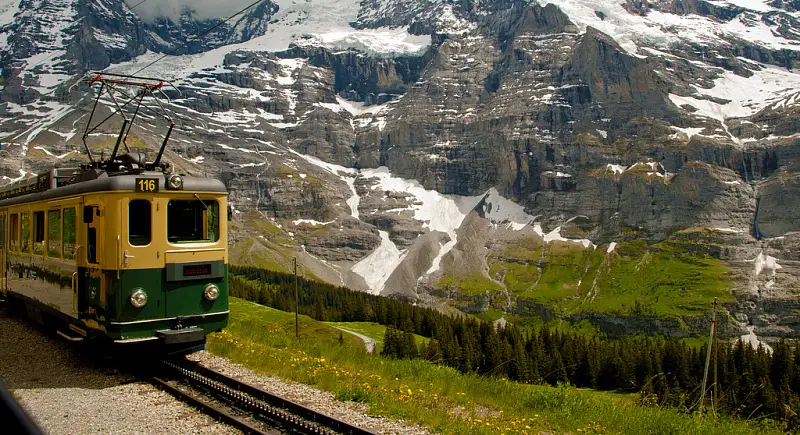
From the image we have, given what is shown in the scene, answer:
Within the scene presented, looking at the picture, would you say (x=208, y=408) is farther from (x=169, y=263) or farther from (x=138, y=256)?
(x=138, y=256)

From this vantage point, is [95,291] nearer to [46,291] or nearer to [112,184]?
[112,184]

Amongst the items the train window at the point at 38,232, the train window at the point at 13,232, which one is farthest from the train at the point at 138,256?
the train window at the point at 13,232

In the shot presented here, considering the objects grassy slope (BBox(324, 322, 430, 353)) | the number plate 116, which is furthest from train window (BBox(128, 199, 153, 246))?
grassy slope (BBox(324, 322, 430, 353))

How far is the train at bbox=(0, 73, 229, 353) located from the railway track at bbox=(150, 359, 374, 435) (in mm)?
978

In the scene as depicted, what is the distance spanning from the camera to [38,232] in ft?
67.1

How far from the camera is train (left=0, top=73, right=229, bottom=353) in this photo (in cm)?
1592

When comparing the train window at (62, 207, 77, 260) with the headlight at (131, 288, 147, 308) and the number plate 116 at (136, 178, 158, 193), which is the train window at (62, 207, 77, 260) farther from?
the headlight at (131, 288, 147, 308)

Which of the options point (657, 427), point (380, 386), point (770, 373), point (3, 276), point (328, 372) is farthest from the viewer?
point (770, 373)

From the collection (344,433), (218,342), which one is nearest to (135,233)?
(218,342)

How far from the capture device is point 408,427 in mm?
11773

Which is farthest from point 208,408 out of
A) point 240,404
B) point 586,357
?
point 586,357

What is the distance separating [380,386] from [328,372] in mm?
1803

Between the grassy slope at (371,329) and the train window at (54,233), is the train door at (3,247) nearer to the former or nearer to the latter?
the train window at (54,233)

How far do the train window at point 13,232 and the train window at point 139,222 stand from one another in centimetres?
976
